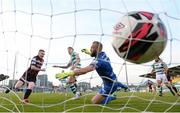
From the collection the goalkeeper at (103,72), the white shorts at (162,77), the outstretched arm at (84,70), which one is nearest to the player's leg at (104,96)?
the goalkeeper at (103,72)

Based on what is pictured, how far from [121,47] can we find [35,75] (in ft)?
16.4

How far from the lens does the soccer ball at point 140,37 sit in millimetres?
6270

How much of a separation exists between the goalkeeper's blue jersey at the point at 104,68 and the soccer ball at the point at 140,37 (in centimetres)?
168

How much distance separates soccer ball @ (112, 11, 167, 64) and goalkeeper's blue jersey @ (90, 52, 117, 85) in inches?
66.2

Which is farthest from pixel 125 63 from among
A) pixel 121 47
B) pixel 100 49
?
pixel 100 49

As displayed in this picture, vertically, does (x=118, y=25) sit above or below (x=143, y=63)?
above

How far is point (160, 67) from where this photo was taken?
1463 cm

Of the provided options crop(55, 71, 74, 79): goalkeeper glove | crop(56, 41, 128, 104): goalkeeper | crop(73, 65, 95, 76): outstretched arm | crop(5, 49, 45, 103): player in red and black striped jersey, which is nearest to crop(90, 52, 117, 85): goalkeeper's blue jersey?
crop(56, 41, 128, 104): goalkeeper

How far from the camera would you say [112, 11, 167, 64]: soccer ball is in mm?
6270

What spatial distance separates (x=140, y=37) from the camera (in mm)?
6254

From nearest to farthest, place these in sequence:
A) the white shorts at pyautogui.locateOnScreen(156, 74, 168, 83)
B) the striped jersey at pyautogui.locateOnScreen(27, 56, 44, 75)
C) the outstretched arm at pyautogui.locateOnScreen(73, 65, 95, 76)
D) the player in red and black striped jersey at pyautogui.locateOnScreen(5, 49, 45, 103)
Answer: the outstretched arm at pyautogui.locateOnScreen(73, 65, 95, 76), the player in red and black striped jersey at pyautogui.locateOnScreen(5, 49, 45, 103), the striped jersey at pyautogui.locateOnScreen(27, 56, 44, 75), the white shorts at pyautogui.locateOnScreen(156, 74, 168, 83)

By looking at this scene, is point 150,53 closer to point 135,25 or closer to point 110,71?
point 135,25

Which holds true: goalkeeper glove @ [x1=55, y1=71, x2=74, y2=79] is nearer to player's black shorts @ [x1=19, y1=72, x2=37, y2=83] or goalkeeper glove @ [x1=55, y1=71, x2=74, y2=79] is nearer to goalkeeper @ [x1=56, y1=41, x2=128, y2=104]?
goalkeeper @ [x1=56, y1=41, x2=128, y2=104]

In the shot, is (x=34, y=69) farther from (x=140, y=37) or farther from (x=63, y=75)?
(x=140, y=37)
